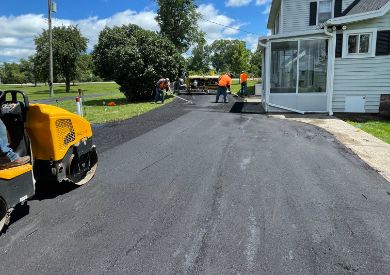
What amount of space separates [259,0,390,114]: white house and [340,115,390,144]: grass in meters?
0.98

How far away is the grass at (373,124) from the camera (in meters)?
11.0

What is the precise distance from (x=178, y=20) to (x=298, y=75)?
106 feet

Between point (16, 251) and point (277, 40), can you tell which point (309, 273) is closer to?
point (16, 251)

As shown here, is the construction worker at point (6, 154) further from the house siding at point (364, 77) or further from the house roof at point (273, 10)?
the house roof at point (273, 10)

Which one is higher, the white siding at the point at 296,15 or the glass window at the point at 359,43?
the white siding at the point at 296,15

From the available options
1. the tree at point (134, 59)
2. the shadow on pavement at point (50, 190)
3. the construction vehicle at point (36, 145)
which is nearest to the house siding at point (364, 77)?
the tree at point (134, 59)

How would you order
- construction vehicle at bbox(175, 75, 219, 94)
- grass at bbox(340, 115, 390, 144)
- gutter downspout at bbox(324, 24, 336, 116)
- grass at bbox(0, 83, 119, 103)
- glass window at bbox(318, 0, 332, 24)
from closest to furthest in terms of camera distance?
1. grass at bbox(340, 115, 390, 144)
2. gutter downspout at bbox(324, 24, 336, 116)
3. glass window at bbox(318, 0, 332, 24)
4. construction vehicle at bbox(175, 75, 219, 94)
5. grass at bbox(0, 83, 119, 103)

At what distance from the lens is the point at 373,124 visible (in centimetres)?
1295

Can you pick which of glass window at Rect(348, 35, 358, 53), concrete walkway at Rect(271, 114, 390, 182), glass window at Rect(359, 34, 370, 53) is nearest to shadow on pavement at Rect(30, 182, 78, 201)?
concrete walkway at Rect(271, 114, 390, 182)

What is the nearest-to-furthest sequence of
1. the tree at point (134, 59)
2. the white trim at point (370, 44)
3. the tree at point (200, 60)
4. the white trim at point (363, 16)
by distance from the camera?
the white trim at point (363, 16)
the white trim at point (370, 44)
the tree at point (134, 59)
the tree at point (200, 60)

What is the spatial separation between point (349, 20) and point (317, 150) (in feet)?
26.6

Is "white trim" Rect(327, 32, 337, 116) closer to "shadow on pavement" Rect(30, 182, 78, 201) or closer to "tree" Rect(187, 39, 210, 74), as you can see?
"shadow on pavement" Rect(30, 182, 78, 201)

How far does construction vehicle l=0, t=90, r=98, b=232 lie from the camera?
14.5ft

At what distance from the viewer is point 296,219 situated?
4727mm
